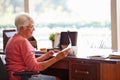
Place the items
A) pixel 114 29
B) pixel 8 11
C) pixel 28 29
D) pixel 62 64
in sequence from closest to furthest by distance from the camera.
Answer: pixel 28 29, pixel 62 64, pixel 114 29, pixel 8 11

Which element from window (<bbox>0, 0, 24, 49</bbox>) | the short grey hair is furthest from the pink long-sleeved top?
window (<bbox>0, 0, 24, 49</bbox>)

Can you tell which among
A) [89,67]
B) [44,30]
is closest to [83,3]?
[44,30]

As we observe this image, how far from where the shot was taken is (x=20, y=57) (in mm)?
2293

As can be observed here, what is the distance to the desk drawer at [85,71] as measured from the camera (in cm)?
227

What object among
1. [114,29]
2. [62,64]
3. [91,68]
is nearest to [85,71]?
[91,68]

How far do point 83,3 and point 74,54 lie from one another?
106 cm

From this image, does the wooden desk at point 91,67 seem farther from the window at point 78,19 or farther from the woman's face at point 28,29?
the window at point 78,19

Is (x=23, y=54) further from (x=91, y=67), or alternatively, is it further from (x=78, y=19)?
(x=78, y=19)

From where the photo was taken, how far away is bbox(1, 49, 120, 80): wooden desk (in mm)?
2234

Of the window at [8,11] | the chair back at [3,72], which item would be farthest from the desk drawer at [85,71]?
the window at [8,11]

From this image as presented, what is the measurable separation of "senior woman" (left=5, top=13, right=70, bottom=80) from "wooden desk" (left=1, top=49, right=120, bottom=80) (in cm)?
13

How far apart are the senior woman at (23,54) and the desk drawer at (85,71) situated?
181mm

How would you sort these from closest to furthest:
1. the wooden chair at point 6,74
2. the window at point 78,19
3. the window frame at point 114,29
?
1. the wooden chair at point 6,74
2. the window frame at point 114,29
3. the window at point 78,19

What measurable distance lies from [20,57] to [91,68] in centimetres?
67
